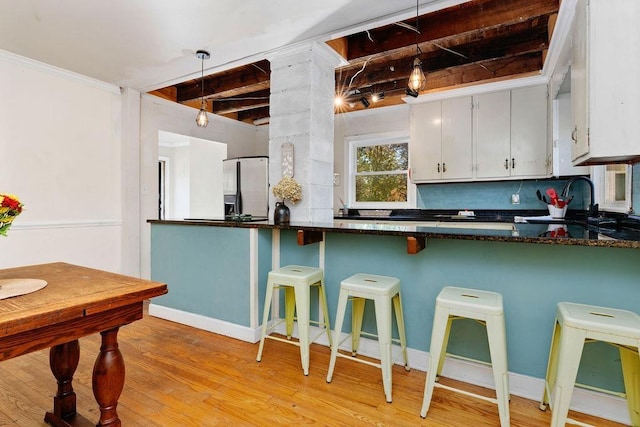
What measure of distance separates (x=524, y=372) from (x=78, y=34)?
416cm

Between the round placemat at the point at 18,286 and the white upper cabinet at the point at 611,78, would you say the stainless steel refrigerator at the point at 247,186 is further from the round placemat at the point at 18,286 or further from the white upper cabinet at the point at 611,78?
the white upper cabinet at the point at 611,78

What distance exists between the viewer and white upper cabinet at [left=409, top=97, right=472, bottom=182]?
4.09 meters

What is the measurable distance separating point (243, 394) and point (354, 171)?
3809 mm

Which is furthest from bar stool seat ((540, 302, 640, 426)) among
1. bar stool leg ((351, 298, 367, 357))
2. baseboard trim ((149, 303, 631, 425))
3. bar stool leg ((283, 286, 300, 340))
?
bar stool leg ((283, 286, 300, 340))

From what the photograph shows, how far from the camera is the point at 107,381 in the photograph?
1.39 meters

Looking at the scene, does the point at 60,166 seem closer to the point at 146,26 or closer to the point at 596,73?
the point at 146,26

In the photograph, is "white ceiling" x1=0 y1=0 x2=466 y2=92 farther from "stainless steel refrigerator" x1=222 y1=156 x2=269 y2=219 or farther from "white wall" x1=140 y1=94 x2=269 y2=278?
"stainless steel refrigerator" x1=222 y1=156 x2=269 y2=219

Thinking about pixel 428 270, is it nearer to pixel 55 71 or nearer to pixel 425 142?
pixel 425 142

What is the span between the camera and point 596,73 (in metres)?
1.70

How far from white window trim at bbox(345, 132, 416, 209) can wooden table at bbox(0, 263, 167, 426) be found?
3.81 m

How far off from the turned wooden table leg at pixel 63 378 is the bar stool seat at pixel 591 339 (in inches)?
92.2

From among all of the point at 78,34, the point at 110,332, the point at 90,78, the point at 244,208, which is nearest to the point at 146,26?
the point at 78,34

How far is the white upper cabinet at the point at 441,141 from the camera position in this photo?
4.09 meters

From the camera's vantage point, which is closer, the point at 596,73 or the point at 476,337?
the point at 596,73
